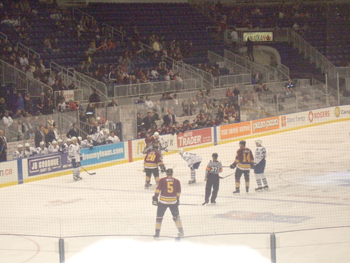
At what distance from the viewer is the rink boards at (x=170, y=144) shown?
1627 cm

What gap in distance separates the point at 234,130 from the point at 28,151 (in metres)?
10.0

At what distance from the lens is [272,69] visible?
29.9m

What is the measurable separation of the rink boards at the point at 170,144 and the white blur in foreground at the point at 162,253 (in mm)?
7176

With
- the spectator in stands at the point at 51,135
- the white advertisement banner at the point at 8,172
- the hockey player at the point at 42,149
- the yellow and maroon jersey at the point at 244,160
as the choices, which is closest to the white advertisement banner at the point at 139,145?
the spectator in stands at the point at 51,135

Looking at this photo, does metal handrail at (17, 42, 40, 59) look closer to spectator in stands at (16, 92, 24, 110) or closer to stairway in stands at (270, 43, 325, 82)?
spectator in stands at (16, 92, 24, 110)

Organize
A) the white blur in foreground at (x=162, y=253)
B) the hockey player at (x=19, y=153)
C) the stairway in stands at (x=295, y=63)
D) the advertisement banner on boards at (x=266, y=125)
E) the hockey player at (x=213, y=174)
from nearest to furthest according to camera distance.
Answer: the white blur in foreground at (x=162, y=253)
the hockey player at (x=213, y=174)
the hockey player at (x=19, y=153)
the advertisement banner on boards at (x=266, y=125)
the stairway in stands at (x=295, y=63)

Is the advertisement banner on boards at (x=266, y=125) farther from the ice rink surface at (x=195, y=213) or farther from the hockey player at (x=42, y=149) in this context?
the hockey player at (x=42, y=149)

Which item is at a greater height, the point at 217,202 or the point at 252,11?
the point at 252,11

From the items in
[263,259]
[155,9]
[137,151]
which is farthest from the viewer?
[155,9]

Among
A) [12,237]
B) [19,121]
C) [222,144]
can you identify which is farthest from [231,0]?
[12,237]

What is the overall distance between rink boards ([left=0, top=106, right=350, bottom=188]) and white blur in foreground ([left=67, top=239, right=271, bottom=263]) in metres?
7.18

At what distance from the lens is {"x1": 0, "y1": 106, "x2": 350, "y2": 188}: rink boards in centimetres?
1627

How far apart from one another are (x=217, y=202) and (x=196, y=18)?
2061cm

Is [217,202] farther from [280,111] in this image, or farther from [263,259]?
[280,111]
